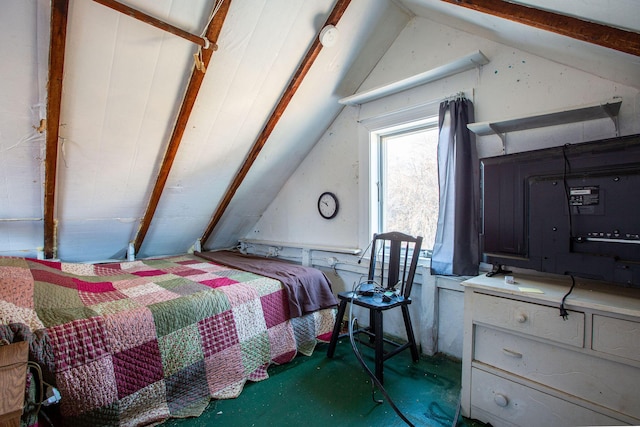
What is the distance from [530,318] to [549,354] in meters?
0.17

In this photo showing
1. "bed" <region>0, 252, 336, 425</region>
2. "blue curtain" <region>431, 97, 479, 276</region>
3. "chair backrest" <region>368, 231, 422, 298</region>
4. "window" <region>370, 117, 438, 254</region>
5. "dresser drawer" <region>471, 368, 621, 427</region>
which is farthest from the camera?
"window" <region>370, 117, 438, 254</region>

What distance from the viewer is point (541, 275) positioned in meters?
1.80

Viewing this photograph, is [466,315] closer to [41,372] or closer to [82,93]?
[41,372]

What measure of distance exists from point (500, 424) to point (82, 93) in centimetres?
Result: 296

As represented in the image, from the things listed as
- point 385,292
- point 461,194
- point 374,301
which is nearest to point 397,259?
point 385,292

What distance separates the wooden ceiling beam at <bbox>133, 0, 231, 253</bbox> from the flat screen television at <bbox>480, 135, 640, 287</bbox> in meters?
1.82

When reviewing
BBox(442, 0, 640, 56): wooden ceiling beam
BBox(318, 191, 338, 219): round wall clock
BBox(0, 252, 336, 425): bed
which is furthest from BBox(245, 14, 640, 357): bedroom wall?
BBox(0, 252, 336, 425): bed

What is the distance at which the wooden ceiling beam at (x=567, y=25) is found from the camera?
4.04 feet

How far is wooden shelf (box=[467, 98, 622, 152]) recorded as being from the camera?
→ 152cm

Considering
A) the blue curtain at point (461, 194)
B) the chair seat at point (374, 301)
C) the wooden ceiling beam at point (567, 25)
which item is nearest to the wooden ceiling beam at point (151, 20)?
the wooden ceiling beam at point (567, 25)

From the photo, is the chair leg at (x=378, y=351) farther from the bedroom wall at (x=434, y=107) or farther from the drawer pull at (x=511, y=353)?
the drawer pull at (x=511, y=353)

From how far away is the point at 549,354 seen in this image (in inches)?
53.9

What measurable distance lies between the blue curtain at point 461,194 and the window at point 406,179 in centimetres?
26

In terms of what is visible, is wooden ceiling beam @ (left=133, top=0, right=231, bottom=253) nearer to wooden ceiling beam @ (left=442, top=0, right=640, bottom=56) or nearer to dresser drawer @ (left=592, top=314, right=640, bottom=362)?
wooden ceiling beam @ (left=442, top=0, right=640, bottom=56)
